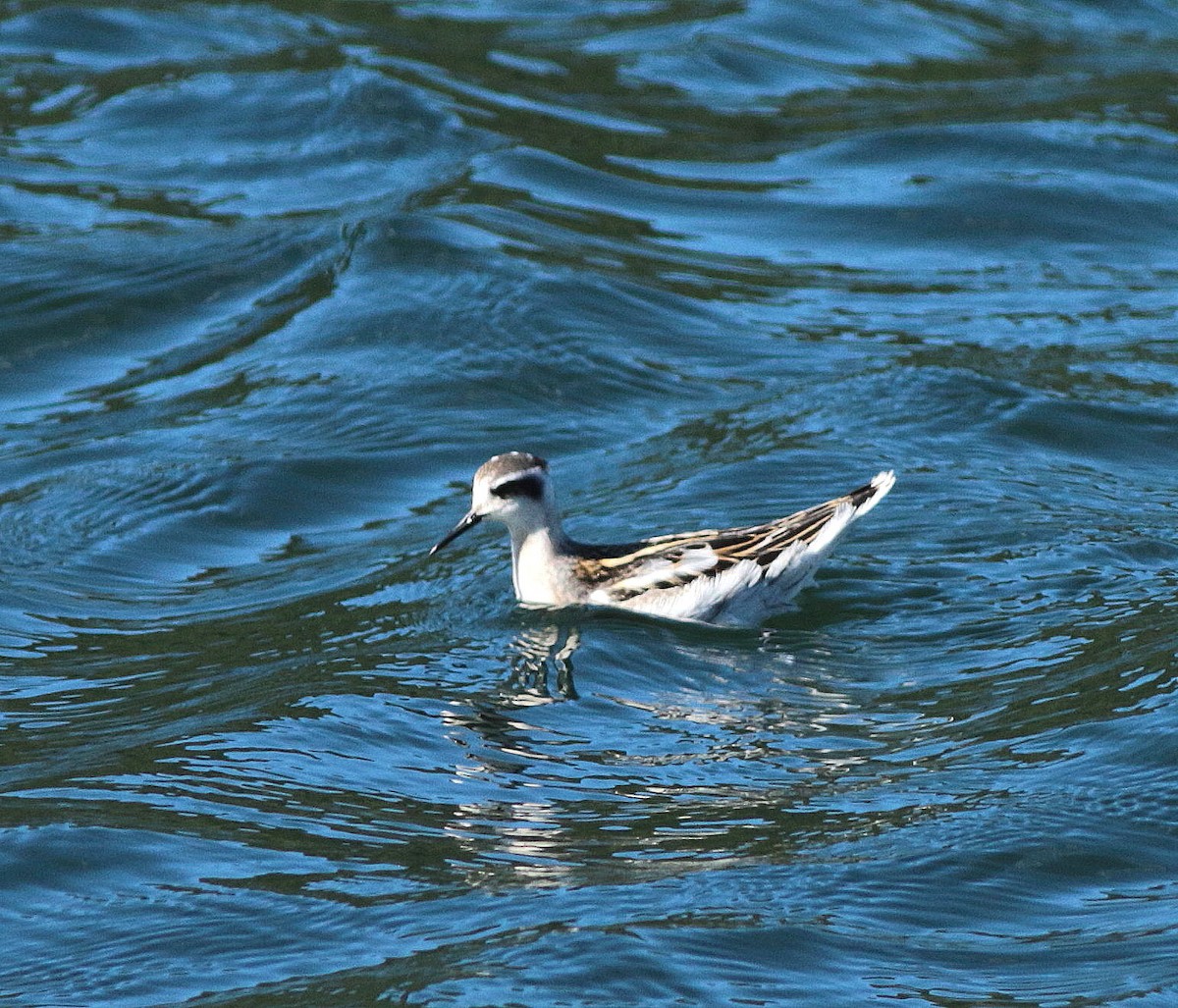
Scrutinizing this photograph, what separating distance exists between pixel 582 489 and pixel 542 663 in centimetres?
234

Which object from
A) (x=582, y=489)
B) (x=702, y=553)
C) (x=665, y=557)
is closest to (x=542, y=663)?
(x=665, y=557)

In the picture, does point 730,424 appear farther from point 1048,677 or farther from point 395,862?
point 395,862

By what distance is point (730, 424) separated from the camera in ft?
40.3

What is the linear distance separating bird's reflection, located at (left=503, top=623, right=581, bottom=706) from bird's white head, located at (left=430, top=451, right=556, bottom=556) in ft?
Result: 1.72

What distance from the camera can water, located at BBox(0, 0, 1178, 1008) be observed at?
7.07 metres

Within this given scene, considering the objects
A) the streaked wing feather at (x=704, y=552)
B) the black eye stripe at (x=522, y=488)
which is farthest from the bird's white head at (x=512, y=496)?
the streaked wing feather at (x=704, y=552)

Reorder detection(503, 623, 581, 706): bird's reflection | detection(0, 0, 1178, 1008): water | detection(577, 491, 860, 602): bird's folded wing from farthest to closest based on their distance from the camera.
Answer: detection(577, 491, 860, 602): bird's folded wing, detection(503, 623, 581, 706): bird's reflection, detection(0, 0, 1178, 1008): water

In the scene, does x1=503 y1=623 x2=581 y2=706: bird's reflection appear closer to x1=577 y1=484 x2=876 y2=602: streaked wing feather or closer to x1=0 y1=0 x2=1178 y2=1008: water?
x1=0 y1=0 x2=1178 y2=1008: water

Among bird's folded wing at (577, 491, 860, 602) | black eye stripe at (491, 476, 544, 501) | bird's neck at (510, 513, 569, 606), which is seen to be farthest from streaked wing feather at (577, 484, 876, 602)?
black eye stripe at (491, 476, 544, 501)

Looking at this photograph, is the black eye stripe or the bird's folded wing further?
the black eye stripe

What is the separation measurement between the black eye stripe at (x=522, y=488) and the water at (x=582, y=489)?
1.93 ft

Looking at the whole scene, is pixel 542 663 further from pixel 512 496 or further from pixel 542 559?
pixel 512 496

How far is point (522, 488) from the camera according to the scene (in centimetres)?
1021

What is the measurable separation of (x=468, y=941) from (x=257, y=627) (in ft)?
11.5
